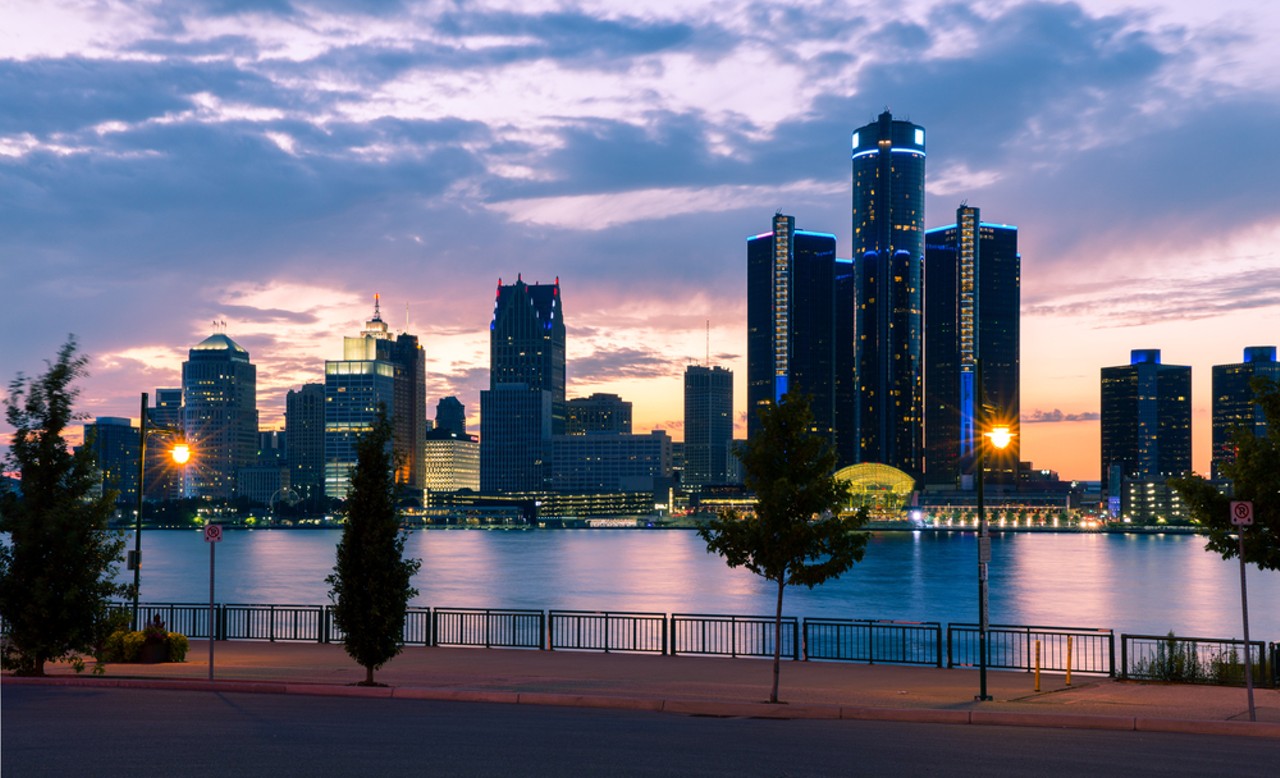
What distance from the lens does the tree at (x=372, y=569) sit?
24359mm

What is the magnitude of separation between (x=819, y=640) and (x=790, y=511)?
140ft

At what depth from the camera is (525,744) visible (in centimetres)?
1759

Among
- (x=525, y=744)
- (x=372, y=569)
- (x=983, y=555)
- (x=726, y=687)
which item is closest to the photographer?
Result: (x=525, y=744)

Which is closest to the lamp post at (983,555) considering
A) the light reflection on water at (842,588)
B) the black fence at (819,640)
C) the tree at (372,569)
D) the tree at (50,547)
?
the black fence at (819,640)

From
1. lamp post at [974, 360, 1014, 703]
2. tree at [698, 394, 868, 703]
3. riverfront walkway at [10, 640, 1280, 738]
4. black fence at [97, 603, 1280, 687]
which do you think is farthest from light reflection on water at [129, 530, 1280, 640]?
tree at [698, 394, 868, 703]

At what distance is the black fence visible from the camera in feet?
88.5

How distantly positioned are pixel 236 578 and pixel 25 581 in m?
119

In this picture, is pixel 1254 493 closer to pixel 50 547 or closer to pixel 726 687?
pixel 726 687

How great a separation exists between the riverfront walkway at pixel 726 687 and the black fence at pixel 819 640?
1.03 m

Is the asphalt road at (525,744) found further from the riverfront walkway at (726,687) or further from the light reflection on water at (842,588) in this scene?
the light reflection on water at (842,588)

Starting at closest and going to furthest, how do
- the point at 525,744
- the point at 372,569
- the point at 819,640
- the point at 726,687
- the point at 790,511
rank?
the point at 525,744 → the point at 790,511 → the point at 726,687 → the point at 372,569 → the point at 819,640

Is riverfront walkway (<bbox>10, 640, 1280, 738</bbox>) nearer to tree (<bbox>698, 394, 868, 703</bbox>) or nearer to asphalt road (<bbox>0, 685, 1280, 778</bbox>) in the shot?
asphalt road (<bbox>0, 685, 1280, 778</bbox>)

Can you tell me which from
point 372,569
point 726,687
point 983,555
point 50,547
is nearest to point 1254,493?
point 983,555

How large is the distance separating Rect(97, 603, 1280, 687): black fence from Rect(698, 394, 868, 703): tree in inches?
98.9
